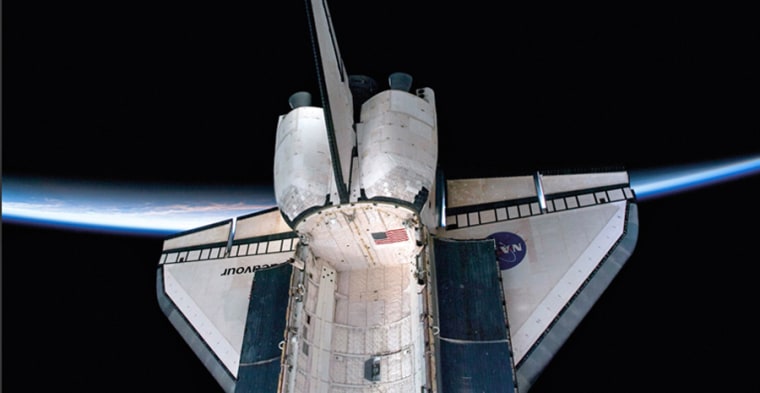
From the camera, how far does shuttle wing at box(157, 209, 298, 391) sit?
7.78 m

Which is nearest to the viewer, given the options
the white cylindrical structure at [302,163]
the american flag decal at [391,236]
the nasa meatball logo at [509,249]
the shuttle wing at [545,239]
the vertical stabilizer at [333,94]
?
the vertical stabilizer at [333,94]

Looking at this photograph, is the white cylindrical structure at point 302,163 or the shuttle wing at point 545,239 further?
the shuttle wing at point 545,239

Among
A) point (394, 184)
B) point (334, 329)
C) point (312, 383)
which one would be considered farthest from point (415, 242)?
point (312, 383)

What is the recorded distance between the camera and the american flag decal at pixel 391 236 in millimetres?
7707

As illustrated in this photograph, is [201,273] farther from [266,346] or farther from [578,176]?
[578,176]

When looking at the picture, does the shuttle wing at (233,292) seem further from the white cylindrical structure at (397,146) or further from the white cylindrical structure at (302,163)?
the white cylindrical structure at (397,146)

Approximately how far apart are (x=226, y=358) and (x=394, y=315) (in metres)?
3.23

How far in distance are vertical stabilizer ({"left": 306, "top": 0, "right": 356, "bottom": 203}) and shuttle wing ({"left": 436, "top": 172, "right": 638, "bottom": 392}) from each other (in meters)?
2.10

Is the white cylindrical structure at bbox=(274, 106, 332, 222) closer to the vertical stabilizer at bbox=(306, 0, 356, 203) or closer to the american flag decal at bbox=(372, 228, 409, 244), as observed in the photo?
the vertical stabilizer at bbox=(306, 0, 356, 203)

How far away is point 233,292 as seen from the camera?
9.80m

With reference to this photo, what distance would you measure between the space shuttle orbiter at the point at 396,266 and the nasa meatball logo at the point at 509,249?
0.08 feet

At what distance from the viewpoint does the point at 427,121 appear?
8.17 m

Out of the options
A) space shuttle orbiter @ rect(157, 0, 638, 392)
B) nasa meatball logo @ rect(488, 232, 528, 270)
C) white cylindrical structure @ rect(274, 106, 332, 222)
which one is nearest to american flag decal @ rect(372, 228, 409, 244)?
space shuttle orbiter @ rect(157, 0, 638, 392)

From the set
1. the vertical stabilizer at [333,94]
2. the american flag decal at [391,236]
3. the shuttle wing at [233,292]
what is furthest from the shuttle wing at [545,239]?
the shuttle wing at [233,292]
